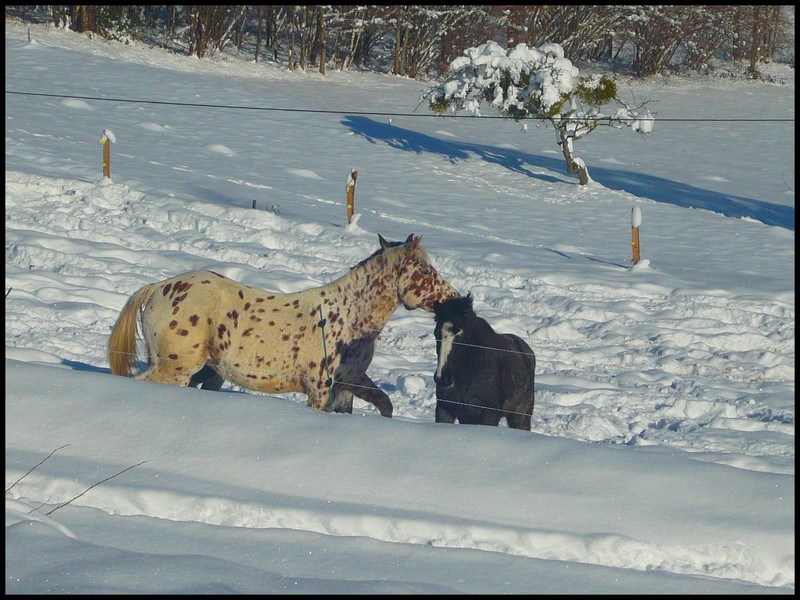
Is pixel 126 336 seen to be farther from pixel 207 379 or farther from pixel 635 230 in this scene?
pixel 635 230

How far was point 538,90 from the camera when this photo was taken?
69.8 ft

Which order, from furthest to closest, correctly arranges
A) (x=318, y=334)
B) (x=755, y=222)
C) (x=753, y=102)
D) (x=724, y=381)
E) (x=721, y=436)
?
(x=753, y=102), (x=755, y=222), (x=724, y=381), (x=721, y=436), (x=318, y=334)

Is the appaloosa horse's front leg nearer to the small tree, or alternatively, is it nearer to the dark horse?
the dark horse

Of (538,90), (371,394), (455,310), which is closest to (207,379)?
(371,394)

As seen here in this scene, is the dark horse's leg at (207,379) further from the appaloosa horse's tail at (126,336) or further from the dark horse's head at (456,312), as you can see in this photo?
the dark horse's head at (456,312)

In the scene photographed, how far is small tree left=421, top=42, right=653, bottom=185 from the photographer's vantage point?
21312 mm

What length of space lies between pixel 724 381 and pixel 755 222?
34.6 feet

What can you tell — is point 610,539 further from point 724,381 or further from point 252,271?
point 252,271

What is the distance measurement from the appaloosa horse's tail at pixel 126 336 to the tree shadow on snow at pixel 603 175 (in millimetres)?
15390

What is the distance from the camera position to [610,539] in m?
4.53

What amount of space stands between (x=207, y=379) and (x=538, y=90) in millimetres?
16018

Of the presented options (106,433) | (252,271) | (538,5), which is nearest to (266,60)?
(538,5)

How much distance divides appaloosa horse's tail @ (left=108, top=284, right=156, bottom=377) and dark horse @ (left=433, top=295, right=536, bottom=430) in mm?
1913

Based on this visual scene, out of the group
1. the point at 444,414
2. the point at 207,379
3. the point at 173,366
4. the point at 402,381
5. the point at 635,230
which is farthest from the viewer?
the point at 635,230
